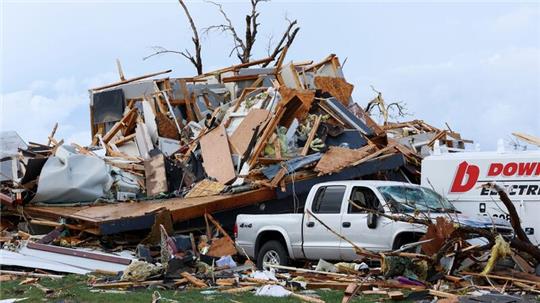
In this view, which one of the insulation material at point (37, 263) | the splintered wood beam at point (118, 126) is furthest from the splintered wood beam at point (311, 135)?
the splintered wood beam at point (118, 126)

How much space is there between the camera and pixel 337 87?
22.8 metres

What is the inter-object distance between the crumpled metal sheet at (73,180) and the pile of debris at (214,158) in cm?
2

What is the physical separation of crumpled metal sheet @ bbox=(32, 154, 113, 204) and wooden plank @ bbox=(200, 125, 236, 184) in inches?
99.7

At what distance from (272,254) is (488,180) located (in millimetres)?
4154

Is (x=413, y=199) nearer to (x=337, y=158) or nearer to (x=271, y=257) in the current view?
(x=271, y=257)

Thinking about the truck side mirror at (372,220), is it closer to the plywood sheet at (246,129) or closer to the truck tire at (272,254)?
the truck tire at (272,254)

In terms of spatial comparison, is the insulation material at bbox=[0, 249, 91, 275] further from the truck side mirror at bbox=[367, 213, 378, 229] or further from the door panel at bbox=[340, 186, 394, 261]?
the truck side mirror at bbox=[367, 213, 378, 229]

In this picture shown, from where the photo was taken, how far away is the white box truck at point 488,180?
13469 millimetres

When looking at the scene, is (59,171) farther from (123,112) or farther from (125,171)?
(123,112)

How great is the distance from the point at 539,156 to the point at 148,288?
715 cm

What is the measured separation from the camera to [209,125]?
69.6 feet

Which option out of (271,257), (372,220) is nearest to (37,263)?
(271,257)

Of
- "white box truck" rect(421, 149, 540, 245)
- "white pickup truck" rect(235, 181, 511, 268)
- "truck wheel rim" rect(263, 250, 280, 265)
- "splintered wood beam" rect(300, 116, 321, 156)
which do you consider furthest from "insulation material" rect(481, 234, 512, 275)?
"splintered wood beam" rect(300, 116, 321, 156)

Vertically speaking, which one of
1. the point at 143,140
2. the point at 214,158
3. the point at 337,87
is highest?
the point at 337,87
